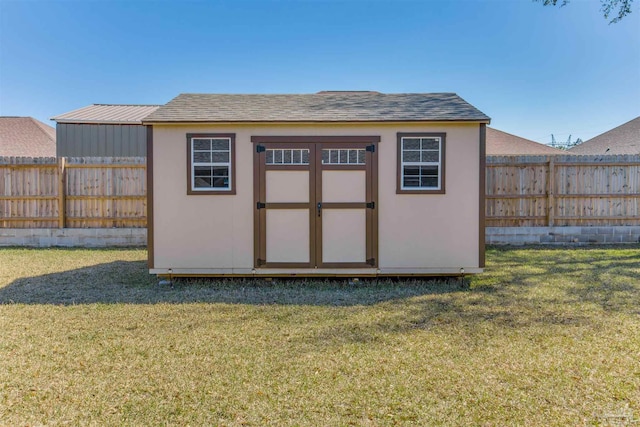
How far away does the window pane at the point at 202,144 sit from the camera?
20.0 ft

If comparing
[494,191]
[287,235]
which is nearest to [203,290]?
[287,235]

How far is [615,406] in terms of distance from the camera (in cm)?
253

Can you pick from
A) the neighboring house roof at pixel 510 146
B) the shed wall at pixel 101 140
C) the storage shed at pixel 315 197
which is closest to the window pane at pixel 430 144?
the storage shed at pixel 315 197

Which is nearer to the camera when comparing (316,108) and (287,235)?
(287,235)

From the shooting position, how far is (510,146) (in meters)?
17.4

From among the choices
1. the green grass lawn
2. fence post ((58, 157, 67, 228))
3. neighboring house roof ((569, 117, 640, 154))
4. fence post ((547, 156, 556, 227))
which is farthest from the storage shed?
neighboring house roof ((569, 117, 640, 154))

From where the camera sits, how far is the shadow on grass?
17.0 feet

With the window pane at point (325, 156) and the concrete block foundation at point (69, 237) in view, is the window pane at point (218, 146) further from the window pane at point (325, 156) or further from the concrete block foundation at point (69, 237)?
the concrete block foundation at point (69, 237)

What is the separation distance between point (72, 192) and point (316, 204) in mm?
6917

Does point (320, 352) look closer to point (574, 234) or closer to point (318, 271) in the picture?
point (318, 271)

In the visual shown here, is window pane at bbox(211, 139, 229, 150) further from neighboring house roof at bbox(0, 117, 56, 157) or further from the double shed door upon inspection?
neighboring house roof at bbox(0, 117, 56, 157)

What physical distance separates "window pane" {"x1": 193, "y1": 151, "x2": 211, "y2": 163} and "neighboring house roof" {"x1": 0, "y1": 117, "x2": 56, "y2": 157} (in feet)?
51.0

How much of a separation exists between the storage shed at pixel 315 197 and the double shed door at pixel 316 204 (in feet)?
0.05

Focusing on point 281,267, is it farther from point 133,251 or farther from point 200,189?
point 133,251
